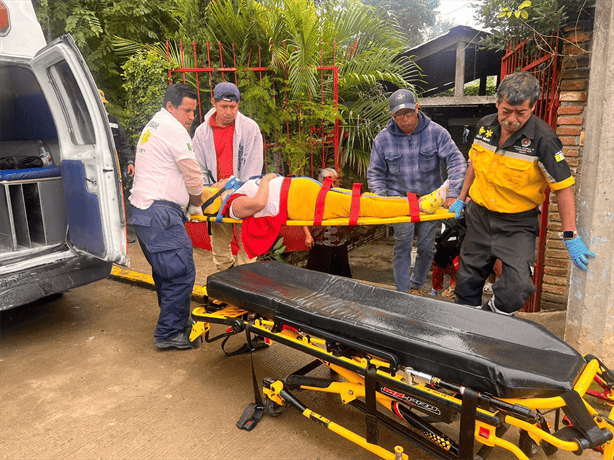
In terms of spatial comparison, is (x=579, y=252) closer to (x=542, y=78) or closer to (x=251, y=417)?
(x=251, y=417)

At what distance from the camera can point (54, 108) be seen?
3.71 meters

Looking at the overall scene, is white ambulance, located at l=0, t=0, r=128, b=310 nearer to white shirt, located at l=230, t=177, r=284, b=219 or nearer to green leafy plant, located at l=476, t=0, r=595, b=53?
white shirt, located at l=230, t=177, r=284, b=219

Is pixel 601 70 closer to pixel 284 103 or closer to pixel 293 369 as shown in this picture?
pixel 293 369

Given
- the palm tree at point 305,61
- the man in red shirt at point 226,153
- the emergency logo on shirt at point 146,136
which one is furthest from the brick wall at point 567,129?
the emergency logo on shirt at point 146,136

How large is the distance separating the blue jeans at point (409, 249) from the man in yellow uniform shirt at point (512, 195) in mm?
872

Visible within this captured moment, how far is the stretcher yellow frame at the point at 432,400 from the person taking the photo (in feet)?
5.54

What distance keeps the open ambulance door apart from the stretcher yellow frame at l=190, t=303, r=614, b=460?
1550mm

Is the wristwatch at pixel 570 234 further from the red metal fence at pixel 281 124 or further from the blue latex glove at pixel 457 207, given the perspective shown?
the red metal fence at pixel 281 124

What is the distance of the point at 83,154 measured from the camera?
11.6ft

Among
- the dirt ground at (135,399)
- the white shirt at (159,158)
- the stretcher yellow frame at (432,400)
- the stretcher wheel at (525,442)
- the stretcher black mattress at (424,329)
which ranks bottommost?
the dirt ground at (135,399)

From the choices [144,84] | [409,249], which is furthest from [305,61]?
[409,249]

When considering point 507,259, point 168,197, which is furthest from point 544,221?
point 168,197

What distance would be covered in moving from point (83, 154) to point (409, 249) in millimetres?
2793

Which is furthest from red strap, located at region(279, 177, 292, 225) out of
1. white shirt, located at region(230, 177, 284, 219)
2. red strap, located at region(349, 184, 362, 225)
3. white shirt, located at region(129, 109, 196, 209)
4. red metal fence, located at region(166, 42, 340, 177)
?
red metal fence, located at region(166, 42, 340, 177)
